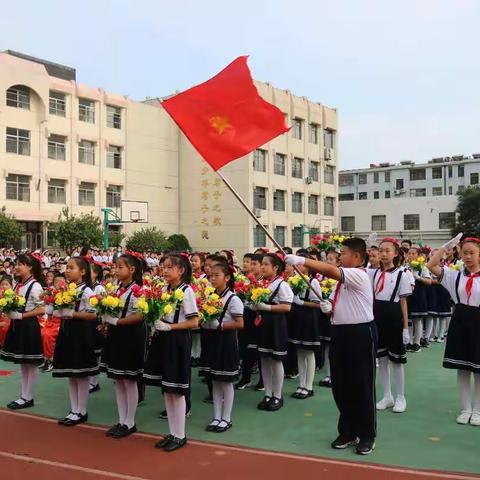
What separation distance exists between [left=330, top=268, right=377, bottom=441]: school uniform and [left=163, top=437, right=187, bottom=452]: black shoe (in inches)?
56.8

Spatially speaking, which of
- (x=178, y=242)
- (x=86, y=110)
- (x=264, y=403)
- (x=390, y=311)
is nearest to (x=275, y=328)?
(x=264, y=403)

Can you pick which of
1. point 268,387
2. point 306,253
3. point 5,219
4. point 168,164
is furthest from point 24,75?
point 268,387

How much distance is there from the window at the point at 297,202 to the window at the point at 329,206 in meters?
3.20

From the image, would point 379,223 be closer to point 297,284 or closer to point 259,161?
point 259,161

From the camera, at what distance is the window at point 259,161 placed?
122 ft

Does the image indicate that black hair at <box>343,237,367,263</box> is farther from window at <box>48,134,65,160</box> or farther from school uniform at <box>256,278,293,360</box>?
window at <box>48,134,65,160</box>

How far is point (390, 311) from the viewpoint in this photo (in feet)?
20.0

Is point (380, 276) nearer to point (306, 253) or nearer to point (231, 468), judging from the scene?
point (306, 253)

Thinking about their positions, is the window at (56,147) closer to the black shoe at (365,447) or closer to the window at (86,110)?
the window at (86,110)

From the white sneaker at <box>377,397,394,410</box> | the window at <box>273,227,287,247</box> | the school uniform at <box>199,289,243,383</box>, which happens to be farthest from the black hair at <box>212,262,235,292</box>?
the window at <box>273,227,287,247</box>

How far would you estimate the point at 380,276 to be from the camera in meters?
6.24

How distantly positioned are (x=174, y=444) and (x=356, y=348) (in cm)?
179

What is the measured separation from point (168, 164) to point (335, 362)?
3405 centimetres

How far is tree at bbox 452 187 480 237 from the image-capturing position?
139 feet
